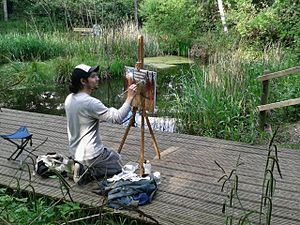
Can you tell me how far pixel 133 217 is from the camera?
125 inches

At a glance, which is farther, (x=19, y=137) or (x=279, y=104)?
(x=279, y=104)

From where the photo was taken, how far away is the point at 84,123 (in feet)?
12.0

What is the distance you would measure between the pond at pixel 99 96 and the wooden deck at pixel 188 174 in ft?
5.55

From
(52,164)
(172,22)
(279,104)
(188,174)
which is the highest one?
(172,22)

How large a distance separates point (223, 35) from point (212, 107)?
30.7 feet

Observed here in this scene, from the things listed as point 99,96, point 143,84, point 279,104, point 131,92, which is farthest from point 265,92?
point 99,96

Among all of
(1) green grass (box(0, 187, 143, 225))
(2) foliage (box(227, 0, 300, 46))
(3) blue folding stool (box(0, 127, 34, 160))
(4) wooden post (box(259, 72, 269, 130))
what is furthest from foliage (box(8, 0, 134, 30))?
(1) green grass (box(0, 187, 143, 225))

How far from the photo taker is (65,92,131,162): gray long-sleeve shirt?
357 centimetres

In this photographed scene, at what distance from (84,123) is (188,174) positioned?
1.05 m

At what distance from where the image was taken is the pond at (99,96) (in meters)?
8.00

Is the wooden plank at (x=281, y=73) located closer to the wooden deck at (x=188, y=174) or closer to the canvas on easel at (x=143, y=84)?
the wooden deck at (x=188, y=174)

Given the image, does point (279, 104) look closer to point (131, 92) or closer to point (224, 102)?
point (224, 102)

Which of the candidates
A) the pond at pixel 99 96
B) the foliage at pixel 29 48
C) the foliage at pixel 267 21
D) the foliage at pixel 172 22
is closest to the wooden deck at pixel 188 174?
the pond at pixel 99 96

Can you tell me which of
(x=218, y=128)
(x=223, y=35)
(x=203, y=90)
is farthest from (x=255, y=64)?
(x=223, y=35)
